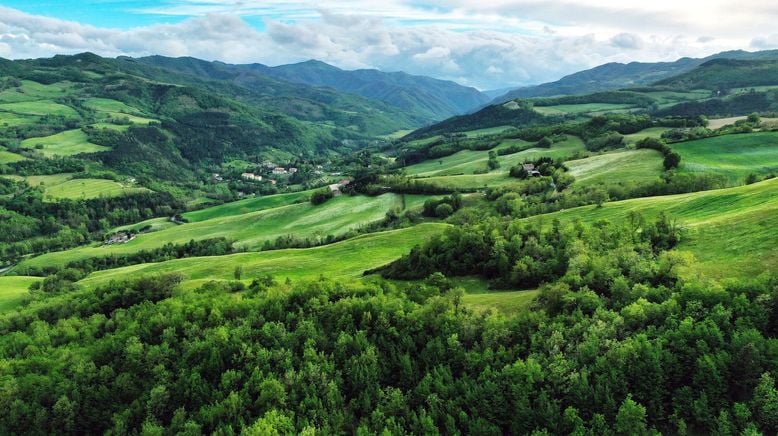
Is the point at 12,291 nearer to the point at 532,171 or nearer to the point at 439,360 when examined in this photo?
the point at 439,360

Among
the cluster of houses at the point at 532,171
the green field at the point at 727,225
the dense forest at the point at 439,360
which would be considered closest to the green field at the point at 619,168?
the cluster of houses at the point at 532,171

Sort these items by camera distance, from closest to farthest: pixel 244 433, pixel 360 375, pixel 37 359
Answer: pixel 244 433 < pixel 360 375 < pixel 37 359

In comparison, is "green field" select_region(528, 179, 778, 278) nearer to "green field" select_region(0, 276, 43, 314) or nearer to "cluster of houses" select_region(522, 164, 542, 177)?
"cluster of houses" select_region(522, 164, 542, 177)

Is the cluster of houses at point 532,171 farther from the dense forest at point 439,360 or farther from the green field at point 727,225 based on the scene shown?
the dense forest at point 439,360

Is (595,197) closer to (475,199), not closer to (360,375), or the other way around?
(475,199)

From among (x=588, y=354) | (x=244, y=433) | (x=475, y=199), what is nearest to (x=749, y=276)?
(x=588, y=354)

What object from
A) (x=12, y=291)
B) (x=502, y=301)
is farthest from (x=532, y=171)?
(x=12, y=291)
